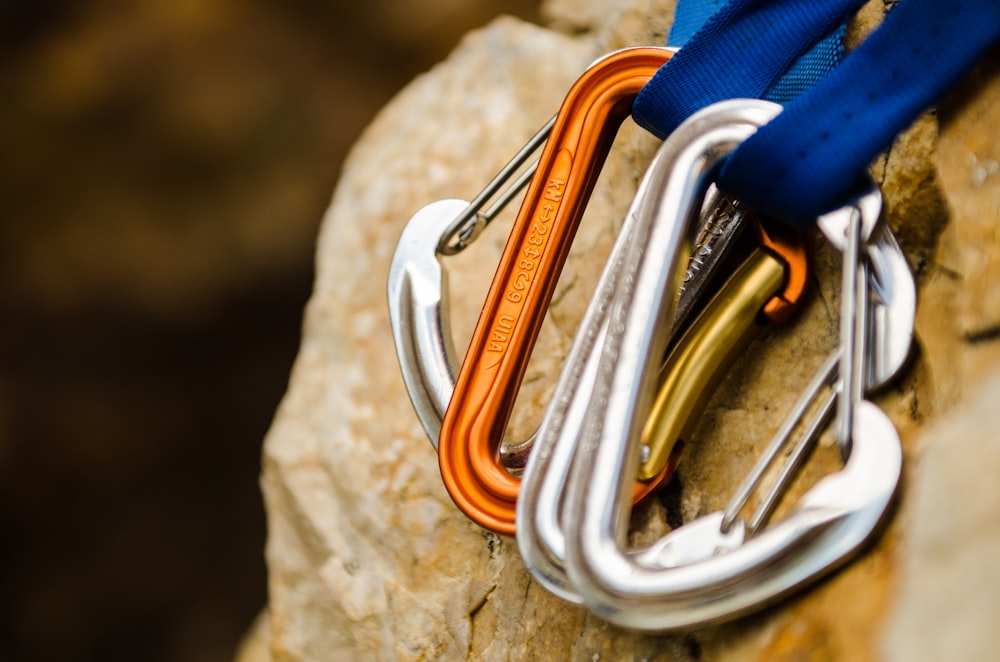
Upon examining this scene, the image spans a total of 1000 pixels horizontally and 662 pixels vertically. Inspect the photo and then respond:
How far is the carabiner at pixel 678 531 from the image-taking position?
43cm

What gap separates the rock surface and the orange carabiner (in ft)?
0.40

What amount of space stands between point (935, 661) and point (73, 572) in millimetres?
1221

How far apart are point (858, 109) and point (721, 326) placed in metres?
0.14

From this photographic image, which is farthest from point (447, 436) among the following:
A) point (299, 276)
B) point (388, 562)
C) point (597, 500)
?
point (299, 276)

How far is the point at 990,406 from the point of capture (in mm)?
386

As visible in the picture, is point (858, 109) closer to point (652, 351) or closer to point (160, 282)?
point (652, 351)

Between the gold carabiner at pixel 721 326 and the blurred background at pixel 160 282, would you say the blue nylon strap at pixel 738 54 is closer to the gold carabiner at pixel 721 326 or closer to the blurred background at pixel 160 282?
the gold carabiner at pixel 721 326

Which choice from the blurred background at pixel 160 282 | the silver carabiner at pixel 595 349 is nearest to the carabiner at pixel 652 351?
the silver carabiner at pixel 595 349

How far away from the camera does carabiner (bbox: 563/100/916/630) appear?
429 millimetres

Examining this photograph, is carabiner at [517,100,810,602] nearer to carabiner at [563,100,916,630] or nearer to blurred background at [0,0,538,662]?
carabiner at [563,100,916,630]

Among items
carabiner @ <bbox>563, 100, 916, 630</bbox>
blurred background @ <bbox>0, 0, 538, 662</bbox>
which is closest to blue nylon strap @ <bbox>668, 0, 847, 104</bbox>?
carabiner @ <bbox>563, 100, 916, 630</bbox>

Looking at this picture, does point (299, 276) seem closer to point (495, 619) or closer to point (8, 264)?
point (8, 264)

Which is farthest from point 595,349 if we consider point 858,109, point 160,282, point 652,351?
point 160,282

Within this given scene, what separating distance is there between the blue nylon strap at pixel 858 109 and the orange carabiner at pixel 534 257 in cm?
11
